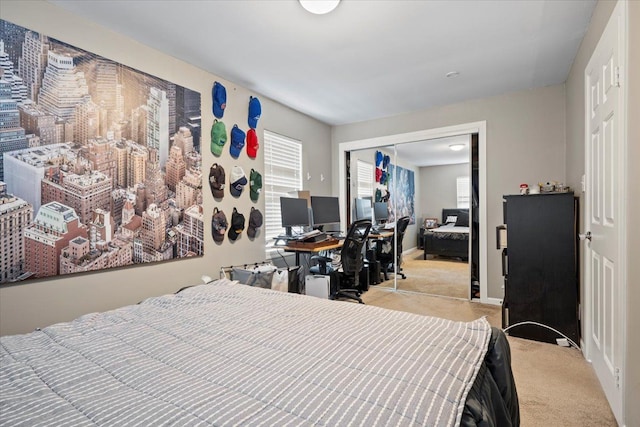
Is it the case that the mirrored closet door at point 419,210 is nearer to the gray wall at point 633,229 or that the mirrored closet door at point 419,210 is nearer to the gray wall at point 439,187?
the gray wall at point 439,187

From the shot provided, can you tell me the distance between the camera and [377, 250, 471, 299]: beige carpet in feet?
13.2

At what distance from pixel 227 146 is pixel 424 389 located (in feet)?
9.53

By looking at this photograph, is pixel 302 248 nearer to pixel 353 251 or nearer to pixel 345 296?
pixel 353 251

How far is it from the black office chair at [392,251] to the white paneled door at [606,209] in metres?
2.31

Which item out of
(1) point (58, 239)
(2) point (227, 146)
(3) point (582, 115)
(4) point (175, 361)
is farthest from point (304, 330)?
(3) point (582, 115)

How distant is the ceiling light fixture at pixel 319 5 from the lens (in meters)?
1.94

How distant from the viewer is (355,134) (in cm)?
477

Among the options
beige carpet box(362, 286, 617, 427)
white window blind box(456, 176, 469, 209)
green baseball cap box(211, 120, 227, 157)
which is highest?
green baseball cap box(211, 120, 227, 157)

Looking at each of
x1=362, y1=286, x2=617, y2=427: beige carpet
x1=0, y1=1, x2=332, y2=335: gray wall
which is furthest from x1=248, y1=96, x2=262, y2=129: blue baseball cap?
x1=362, y1=286, x2=617, y2=427: beige carpet

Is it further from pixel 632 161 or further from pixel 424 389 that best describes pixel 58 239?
pixel 632 161

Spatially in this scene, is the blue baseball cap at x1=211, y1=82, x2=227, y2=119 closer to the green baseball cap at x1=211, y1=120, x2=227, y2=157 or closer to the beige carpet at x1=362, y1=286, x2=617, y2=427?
the green baseball cap at x1=211, y1=120, x2=227, y2=157

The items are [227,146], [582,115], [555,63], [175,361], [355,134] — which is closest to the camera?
[175,361]

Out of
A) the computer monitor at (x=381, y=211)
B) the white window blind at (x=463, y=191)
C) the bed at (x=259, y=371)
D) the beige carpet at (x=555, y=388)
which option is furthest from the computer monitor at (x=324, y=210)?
the bed at (x=259, y=371)

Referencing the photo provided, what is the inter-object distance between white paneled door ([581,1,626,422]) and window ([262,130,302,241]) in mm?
2955
